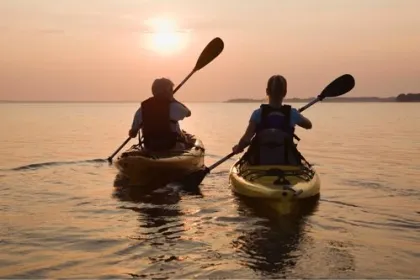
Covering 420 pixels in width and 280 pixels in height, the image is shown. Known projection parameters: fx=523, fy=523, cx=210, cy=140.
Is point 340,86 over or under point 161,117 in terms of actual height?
over

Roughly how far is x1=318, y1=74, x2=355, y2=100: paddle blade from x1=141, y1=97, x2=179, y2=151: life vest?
3.26 metres

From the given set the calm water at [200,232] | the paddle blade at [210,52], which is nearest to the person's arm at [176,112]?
the calm water at [200,232]

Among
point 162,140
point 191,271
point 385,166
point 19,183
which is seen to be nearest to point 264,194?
point 191,271

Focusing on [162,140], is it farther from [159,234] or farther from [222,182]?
[159,234]

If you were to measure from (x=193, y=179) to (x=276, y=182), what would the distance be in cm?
296

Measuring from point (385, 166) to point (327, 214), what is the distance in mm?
7725

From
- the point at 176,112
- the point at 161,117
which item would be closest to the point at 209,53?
the point at 176,112

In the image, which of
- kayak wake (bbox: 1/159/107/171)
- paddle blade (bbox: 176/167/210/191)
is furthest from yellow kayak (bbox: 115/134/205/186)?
kayak wake (bbox: 1/159/107/171)

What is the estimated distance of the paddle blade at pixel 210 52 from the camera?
1403 centimetres

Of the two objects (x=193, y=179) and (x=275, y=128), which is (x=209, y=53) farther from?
→ (x=275, y=128)

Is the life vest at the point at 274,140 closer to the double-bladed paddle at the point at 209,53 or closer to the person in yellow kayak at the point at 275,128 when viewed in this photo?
the person in yellow kayak at the point at 275,128

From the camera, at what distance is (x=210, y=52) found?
46.6ft

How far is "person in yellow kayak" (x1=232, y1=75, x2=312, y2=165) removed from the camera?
8.01 metres

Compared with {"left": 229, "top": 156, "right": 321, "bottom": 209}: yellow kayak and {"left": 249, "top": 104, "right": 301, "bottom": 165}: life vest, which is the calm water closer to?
{"left": 229, "top": 156, "right": 321, "bottom": 209}: yellow kayak
